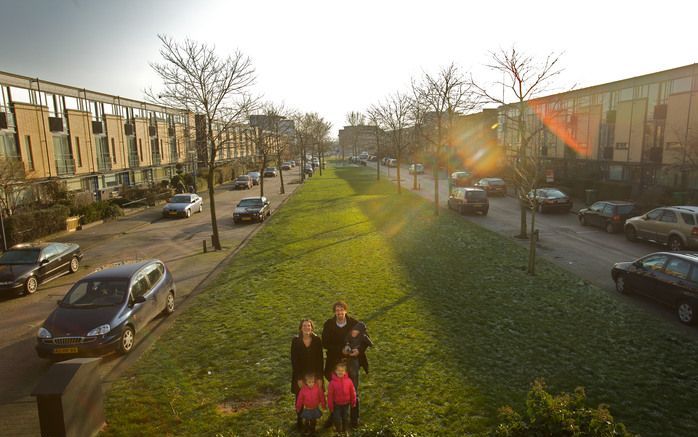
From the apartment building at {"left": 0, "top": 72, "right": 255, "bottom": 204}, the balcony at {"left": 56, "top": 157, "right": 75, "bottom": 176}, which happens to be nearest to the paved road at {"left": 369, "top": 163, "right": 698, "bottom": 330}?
the apartment building at {"left": 0, "top": 72, "right": 255, "bottom": 204}

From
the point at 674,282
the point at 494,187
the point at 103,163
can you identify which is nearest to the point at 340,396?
the point at 674,282

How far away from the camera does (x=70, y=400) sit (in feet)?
19.4

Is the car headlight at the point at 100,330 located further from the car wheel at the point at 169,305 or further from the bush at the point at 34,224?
the bush at the point at 34,224

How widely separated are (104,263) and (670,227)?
22.7 metres

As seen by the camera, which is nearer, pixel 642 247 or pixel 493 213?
pixel 642 247

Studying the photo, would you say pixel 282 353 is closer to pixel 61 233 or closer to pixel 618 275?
pixel 618 275

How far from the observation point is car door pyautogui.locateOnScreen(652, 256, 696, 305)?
1061 cm

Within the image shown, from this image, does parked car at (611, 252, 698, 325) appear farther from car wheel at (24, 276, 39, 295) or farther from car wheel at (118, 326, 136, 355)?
car wheel at (24, 276, 39, 295)

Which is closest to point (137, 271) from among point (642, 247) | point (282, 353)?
point (282, 353)

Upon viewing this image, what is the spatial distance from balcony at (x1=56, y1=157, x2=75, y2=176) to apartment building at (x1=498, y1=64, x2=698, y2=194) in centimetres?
2995

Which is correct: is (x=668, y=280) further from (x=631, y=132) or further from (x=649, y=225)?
(x=631, y=132)

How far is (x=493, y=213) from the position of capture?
94.4ft

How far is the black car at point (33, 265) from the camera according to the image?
13.6m

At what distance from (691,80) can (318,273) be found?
93.1ft
